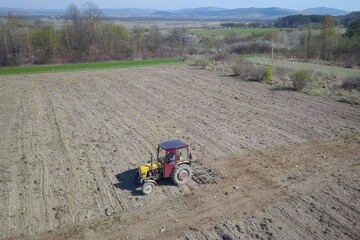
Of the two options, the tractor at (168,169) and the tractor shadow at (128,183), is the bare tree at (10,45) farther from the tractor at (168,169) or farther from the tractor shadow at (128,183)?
the tractor at (168,169)

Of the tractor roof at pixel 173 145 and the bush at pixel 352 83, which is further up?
the tractor roof at pixel 173 145

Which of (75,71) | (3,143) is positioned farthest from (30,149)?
(75,71)

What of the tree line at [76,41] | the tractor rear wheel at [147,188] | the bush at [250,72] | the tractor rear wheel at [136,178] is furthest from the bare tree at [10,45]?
the tractor rear wheel at [147,188]

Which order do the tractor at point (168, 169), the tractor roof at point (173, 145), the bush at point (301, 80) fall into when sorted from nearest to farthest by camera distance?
1. the tractor at point (168, 169)
2. the tractor roof at point (173, 145)
3. the bush at point (301, 80)

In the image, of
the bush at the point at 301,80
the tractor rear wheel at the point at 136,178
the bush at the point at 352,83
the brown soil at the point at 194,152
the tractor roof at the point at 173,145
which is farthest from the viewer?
the bush at the point at 352,83

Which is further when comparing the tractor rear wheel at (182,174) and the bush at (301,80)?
the bush at (301,80)

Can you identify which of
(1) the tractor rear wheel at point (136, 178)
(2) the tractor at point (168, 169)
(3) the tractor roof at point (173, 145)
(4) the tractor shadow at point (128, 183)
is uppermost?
(3) the tractor roof at point (173, 145)
